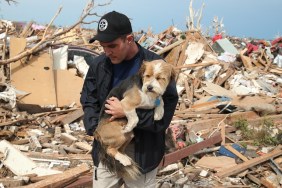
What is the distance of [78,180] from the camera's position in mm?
5340

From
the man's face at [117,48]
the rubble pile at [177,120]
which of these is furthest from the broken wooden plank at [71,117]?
the man's face at [117,48]

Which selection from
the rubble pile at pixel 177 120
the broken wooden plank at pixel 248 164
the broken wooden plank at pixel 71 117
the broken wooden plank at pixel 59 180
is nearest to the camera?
the broken wooden plank at pixel 59 180

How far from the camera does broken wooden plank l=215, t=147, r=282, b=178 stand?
6.54m

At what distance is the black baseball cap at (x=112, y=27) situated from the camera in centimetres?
270

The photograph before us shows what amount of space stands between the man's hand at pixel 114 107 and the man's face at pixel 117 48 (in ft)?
1.04

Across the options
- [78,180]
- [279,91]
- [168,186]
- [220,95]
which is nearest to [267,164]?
[168,186]

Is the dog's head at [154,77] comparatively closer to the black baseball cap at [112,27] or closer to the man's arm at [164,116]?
the man's arm at [164,116]

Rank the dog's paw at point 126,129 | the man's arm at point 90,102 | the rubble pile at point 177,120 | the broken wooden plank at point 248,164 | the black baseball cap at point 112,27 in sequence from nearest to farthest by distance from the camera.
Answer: the black baseball cap at point 112,27
the dog's paw at point 126,129
the man's arm at point 90,102
the rubble pile at point 177,120
the broken wooden plank at point 248,164

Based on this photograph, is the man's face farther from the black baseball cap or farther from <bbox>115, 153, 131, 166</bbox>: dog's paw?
<bbox>115, 153, 131, 166</bbox>: dog's paw

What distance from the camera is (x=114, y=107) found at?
2.84m

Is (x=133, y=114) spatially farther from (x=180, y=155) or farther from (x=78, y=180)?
(x=180, y=155)

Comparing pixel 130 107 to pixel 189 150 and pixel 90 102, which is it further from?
pixel 189 150

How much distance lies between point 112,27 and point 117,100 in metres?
0.57

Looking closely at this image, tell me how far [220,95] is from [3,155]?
7.06 meters
